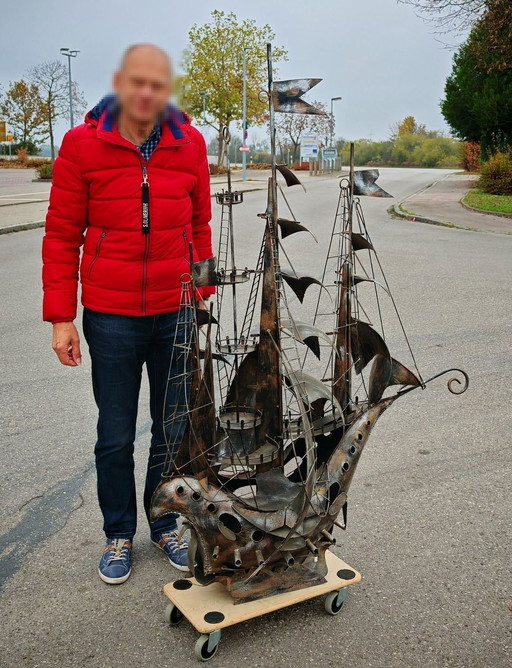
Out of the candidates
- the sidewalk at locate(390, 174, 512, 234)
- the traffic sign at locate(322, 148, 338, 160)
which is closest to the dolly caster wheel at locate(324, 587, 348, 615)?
the sidewalk at locate(390, 174, 512, 234)

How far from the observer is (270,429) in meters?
2.92

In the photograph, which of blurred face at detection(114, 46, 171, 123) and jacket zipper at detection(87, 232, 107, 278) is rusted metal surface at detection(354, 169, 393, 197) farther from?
jacket zipper at detection(87, 232, 107, 278)

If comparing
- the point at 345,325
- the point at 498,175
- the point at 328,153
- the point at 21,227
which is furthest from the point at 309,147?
the point at 345,325

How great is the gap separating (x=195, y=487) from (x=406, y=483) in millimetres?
1890

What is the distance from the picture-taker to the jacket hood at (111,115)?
9.50ft

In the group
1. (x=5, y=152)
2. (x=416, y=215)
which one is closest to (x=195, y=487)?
(x=416, y=215)

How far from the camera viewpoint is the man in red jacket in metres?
2.90

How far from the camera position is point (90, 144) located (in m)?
2.90

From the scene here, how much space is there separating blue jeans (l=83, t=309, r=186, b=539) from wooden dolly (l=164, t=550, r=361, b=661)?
1.53 feet

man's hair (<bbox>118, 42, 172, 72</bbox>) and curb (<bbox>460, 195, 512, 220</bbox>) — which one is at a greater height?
man's hair (<bbox>118, 42, 172, 72</bbox>)

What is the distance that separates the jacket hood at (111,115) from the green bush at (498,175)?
73.9 feet

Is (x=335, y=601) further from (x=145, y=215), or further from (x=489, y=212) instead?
(x=489, y=212)

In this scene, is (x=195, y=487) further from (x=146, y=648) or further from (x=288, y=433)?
(x=146, y=648)

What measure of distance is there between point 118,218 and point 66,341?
550 millimetres
